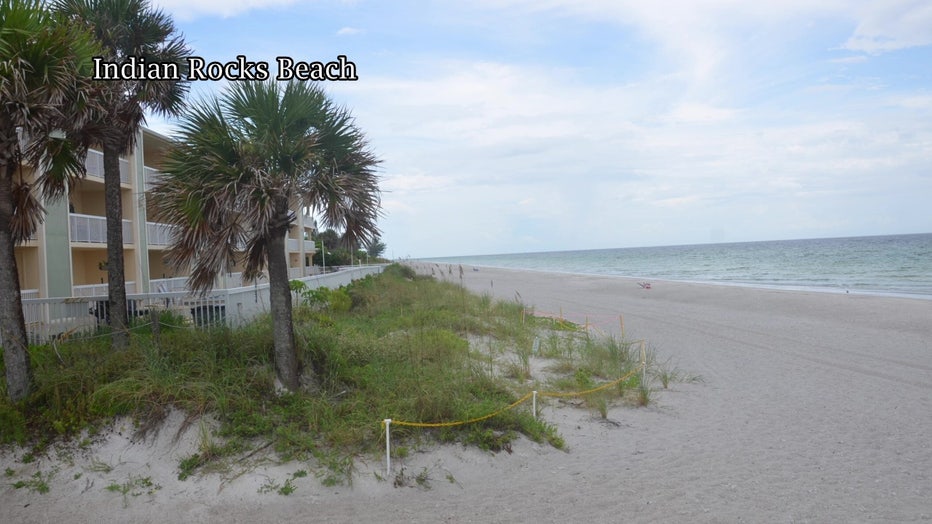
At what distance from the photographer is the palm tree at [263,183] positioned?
7277 millimetres

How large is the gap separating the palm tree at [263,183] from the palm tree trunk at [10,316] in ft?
5.19

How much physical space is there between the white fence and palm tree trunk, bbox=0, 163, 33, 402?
3.19 m

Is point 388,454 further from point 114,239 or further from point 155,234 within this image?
point 155,234

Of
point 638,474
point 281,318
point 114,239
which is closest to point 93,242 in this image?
point 114,239

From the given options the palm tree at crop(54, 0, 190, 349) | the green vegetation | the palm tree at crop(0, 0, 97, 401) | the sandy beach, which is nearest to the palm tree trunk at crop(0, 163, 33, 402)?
the palm tree at crop(0, 0, 97, 401)

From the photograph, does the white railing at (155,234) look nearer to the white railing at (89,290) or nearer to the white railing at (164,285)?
the white railing at (164,285)

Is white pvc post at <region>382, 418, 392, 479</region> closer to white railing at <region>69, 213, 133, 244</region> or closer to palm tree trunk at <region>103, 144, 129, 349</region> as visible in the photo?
palm tree trunk at <region>103, 144, 129, 349</region>

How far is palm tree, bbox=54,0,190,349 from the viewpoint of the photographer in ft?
30.5

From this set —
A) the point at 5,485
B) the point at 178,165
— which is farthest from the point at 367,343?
the point at 5,485

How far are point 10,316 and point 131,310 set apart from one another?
15.1 feet

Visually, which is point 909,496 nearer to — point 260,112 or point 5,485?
point 260,112

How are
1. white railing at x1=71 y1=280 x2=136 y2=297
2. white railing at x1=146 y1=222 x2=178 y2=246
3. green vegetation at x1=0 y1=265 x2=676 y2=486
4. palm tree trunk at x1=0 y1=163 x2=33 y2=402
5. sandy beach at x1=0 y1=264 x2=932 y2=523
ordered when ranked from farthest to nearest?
white railing at x1=146 y1=222 x2=178 y2=246 < white railing at x1=71 y1=280 x2=136 y2=297 < palm tree trunk at x1=0 y1=163 x2=33 y2=402 < green vegetation at x1=0 y1=265 x2=676 y2=486 < sandy beach at x1=0 y1=264 x2=932 y2=523

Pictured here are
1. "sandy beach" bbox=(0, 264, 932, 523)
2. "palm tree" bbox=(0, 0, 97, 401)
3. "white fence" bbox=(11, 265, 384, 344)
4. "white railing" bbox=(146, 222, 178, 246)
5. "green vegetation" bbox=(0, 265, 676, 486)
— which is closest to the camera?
"sandy beach" bbox=(0, 264, 932, 523)

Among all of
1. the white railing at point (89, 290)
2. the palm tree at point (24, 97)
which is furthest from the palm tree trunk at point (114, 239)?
the white railing at point (89, 290)
